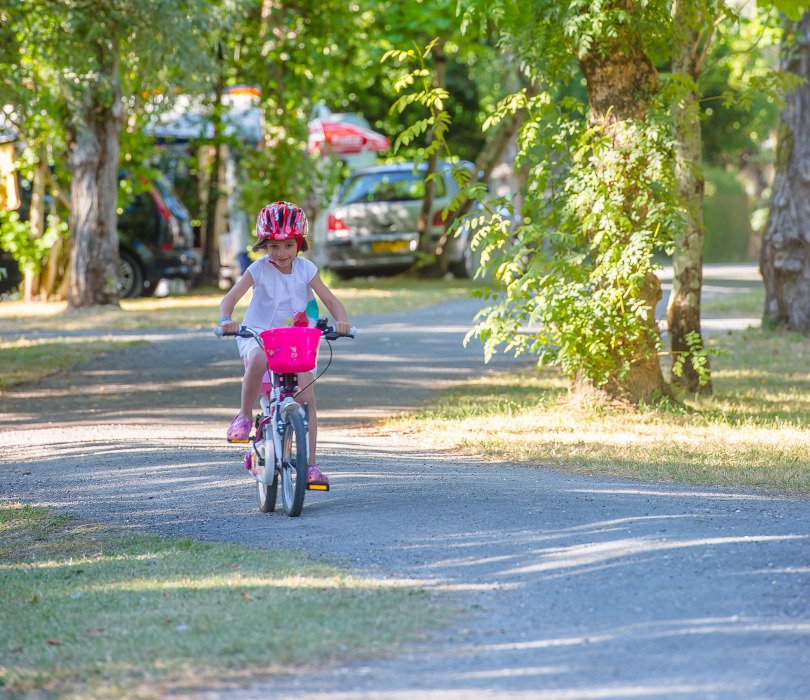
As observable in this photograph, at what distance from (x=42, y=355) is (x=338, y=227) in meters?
11.7

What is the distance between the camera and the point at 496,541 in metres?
6.52

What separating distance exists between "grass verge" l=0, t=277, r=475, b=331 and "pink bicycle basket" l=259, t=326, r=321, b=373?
1150 cm

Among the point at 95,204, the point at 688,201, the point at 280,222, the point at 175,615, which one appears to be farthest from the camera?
the point at 95,204

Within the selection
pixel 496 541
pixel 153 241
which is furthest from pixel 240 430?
pixel 153 241

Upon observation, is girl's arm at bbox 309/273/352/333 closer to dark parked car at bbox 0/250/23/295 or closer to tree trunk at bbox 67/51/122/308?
tree trunk at bbox 67/51/122/308

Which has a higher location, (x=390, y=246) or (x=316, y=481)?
(x=390, y=246)

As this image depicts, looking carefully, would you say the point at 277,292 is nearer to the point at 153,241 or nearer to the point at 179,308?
the point at 179,308

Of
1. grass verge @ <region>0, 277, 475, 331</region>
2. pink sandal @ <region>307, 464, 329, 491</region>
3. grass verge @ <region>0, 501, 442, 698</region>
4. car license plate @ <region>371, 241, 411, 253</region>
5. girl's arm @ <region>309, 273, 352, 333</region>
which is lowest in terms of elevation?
grass verge @ <region>0, 501, 442, 698</region>

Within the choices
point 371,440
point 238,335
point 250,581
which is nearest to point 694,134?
point 371,440

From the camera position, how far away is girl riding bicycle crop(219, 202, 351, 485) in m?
7.49

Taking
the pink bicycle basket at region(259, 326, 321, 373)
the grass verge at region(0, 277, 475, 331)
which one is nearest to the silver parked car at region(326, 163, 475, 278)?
the grass verge at region(0, 277, 475, 331)

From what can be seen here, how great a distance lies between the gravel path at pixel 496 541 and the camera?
452 centimetres

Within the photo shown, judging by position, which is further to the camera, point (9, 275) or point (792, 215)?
point (9, 275)

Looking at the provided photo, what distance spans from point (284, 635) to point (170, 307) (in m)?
17.0
